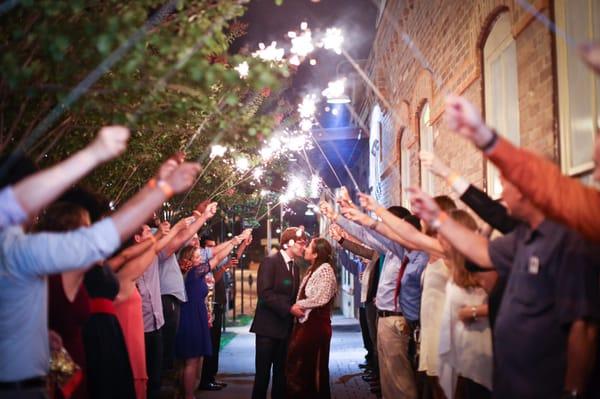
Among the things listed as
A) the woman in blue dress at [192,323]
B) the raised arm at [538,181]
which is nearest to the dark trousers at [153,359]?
the woman in blue dress at [192,323]

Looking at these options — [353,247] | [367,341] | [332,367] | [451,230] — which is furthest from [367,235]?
[451,230]

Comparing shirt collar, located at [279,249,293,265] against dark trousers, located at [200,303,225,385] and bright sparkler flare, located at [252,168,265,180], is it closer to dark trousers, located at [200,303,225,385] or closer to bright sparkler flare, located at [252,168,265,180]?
dark trousers, located at [200,303,225,385]

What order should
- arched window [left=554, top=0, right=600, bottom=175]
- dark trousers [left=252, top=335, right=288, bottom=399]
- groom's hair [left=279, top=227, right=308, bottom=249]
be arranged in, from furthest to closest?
groom's hair [left=279, top=227, right=308, bottom=249] < dark trousers [left=252, top=335, right=288, bottom=399] < arched window [left=554, top=0, right=600, bottom=175]

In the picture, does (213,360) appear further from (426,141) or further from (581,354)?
(581,354)

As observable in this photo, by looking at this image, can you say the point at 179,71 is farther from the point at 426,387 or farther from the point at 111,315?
the point at 426,387

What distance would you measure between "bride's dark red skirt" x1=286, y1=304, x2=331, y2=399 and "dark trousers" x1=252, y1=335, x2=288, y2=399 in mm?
178

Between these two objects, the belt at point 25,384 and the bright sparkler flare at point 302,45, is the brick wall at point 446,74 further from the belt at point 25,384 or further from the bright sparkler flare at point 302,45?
the belt at point 25,384

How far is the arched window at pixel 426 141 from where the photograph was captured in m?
10.2

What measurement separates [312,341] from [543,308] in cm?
523

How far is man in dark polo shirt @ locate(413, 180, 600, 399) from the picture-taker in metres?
3.36

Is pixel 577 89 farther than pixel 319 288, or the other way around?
pixel 319 288

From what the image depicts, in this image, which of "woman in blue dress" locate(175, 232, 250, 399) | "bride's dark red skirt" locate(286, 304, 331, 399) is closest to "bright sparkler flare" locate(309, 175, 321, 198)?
"woman in blue dress" locate(175, 232, 250, 399)

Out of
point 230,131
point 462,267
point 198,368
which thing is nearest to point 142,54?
point 230,131

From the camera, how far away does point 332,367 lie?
12.2 metres
